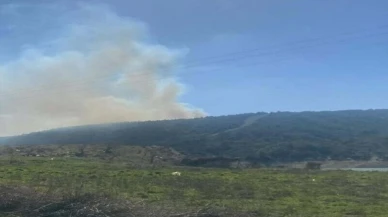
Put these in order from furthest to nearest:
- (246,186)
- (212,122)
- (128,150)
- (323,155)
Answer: (212,122) < (323,155) < (128,150) < (246,186)

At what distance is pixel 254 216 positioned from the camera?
20484 millimetres

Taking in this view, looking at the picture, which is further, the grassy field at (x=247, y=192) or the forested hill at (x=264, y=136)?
the forested hill at (x=264, y=136)

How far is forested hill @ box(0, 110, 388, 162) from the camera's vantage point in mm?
102125

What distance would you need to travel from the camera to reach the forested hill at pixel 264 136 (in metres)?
102

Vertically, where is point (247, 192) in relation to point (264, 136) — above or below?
below

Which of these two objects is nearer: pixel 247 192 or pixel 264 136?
pixel 247 192

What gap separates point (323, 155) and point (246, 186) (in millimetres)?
72997

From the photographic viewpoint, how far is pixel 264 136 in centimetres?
12594

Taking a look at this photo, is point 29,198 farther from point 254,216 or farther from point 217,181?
point 217,181

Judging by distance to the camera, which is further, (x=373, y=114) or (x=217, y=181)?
(x=373, y=114)

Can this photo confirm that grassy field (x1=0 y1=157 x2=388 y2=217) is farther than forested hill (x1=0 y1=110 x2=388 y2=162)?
No

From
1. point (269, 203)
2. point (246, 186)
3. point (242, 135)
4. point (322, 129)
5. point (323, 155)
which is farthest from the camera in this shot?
point (322, 129)

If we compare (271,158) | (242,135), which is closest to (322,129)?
(242,135)

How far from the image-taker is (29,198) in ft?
75.5
